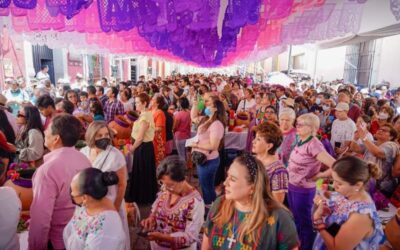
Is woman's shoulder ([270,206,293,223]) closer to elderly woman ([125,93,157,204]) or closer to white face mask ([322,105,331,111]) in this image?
elderly woman ([125,93,157,204])

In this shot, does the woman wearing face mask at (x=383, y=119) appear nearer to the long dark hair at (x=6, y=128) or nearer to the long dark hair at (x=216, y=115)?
the long dark hair at (x=216, y=115)

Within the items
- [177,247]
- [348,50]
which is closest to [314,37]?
[177,247]

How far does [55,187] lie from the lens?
6.71 feet

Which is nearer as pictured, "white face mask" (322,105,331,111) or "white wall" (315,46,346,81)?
"white face mask" (322,105,331,111)

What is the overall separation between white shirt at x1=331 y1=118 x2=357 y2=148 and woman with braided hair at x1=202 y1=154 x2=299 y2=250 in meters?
3.71

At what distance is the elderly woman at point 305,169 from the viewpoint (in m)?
3.13

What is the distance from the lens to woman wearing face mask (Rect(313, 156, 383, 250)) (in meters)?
1.83

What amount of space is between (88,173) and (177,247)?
0.82 metres

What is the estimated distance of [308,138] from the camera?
3191mm

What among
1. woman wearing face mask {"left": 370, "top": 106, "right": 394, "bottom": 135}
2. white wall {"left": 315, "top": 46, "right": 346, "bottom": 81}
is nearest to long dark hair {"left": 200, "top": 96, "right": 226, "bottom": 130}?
woman wearing face mask {"left": 370, "top": 106, "right": 394, "bottom": 135}

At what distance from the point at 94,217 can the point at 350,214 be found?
1.52 m

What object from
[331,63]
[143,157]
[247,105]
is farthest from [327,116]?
[331,63]

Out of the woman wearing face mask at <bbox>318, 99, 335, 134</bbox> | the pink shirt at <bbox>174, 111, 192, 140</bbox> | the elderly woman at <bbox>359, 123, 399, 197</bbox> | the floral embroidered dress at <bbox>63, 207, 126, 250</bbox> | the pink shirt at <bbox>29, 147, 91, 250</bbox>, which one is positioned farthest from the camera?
the woman wearing face mask at <bbox>318, 99, 335, 134</bbox>

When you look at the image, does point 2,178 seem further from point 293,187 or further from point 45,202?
point 293,187
